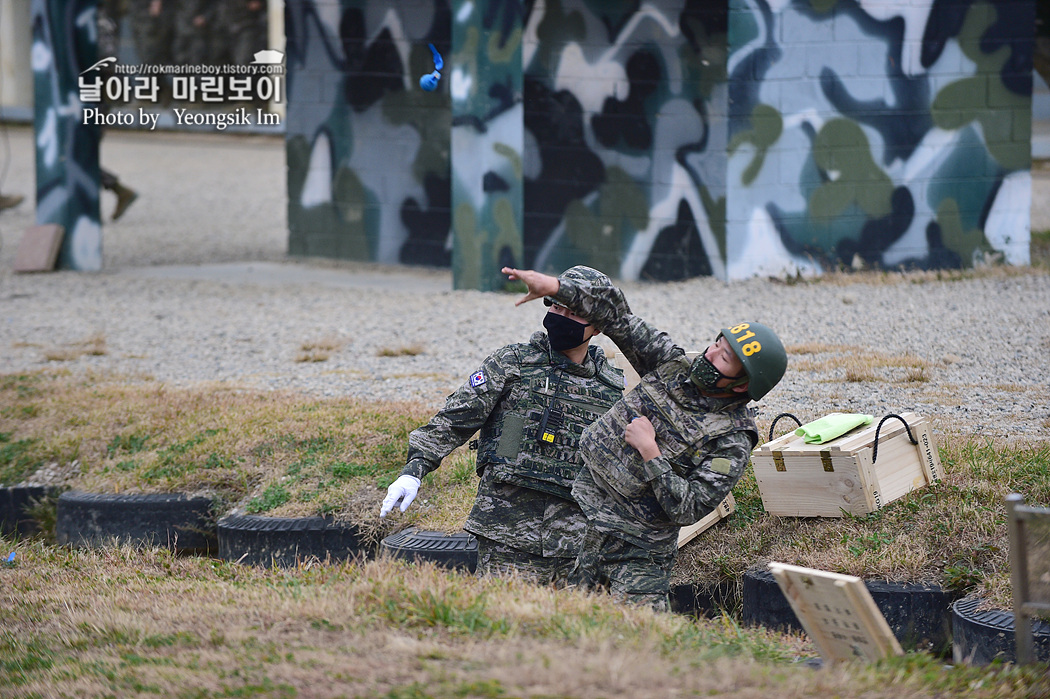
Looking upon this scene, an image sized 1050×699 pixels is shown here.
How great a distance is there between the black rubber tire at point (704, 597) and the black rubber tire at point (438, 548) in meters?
0.88

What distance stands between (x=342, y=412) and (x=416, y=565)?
7.64 ft

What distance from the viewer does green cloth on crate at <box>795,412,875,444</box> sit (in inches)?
191

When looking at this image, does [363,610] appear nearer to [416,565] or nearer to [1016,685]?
[416,565]

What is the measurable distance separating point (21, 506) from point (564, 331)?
3536 millimetres

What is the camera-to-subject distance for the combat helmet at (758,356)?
155 inches

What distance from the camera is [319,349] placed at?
340 inches

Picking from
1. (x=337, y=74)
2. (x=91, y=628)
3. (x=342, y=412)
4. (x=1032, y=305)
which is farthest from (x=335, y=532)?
(x=337, y=74)

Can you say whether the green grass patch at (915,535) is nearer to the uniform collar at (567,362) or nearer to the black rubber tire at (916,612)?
the black rubber tire at (916,612)

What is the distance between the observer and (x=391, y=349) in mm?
8523

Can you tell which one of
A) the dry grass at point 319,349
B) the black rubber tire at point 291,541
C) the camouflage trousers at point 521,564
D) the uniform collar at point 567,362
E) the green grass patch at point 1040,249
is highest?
the green grass patch at point 1040,249

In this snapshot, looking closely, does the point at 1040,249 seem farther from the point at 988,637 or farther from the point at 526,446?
the point at 526,446

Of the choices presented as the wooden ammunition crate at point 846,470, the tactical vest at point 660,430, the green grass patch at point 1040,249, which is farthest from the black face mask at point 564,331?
the green grass patch at point 1040,249

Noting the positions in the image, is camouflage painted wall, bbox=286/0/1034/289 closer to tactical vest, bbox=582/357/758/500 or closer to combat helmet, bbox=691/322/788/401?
tactical vest, bbox=582/357/758/500

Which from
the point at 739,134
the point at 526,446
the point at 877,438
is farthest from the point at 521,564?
the point at 739,134
